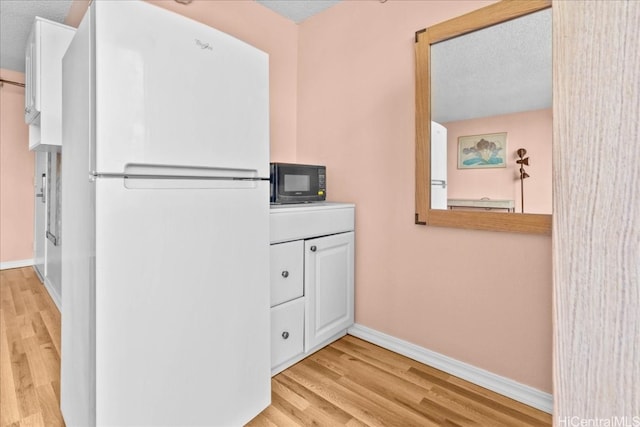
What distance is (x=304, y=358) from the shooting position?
1943mm

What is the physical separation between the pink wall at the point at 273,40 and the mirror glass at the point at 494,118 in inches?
47.6

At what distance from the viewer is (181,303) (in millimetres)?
1127

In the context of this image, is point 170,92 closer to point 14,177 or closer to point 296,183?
point 296,183

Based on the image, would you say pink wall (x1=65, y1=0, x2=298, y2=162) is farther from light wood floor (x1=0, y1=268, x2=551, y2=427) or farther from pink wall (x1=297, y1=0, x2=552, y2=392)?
light wood floor (x1=0, y1=268, x2=551, y2=427)

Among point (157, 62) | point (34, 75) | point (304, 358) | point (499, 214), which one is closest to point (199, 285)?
point (157, 62)

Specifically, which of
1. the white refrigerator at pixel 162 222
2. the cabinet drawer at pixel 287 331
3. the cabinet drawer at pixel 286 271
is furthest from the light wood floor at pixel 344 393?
the cabinet drawer at pixel 286 271

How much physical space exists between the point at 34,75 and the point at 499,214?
9.87 feet

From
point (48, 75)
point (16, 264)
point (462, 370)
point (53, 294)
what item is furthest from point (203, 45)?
point (16, 264)

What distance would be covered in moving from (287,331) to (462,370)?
998mm

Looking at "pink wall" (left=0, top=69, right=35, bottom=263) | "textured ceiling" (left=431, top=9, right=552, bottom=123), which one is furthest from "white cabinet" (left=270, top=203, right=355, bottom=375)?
"pink wall" (left=0, top=69, right=35, bottom=263)

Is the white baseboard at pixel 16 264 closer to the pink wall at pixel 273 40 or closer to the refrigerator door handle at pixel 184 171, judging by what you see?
the pink wall at pixel 273 40

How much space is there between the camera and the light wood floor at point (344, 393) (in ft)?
4.70

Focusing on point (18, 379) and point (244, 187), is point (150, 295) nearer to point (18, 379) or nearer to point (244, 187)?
A: point (244, 187)

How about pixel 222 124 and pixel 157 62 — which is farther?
pixel 222 124
